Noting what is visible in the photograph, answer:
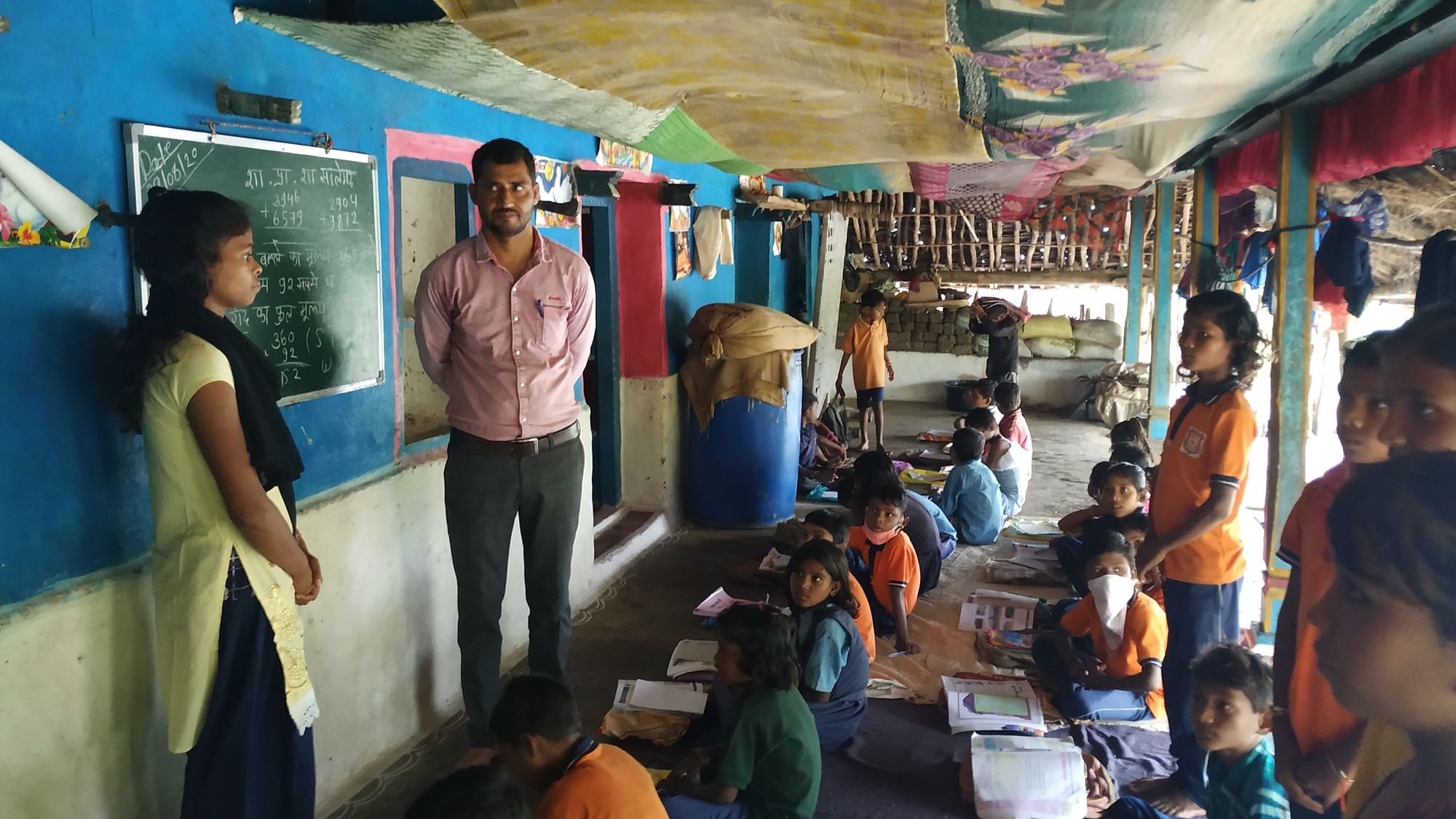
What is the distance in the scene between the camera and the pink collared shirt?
111 inches

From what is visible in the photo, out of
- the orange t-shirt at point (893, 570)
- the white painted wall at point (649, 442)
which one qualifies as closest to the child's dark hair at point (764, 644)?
the orange t-shirt at point (893, 570)

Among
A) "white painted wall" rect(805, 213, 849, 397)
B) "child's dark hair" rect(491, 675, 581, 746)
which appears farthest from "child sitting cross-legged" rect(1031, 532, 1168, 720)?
"white painted wall" rect(805, 213, 849, 397)

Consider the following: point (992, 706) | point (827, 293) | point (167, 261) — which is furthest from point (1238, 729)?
point (827, 293)

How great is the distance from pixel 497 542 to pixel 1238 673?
2.17m

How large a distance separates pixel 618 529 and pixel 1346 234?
426 cm

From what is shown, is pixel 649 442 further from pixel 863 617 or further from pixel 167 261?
pixel 167 261

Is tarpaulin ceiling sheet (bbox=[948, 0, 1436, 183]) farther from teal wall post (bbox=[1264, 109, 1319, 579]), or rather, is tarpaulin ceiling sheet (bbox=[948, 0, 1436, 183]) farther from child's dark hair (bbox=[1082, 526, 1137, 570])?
child's dark hair (bbox=[1082, 526, 1137, 570])

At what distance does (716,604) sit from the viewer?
4.63 meters

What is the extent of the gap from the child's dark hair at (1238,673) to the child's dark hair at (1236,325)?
84 centimetres

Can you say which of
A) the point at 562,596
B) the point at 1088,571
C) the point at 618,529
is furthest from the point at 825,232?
the point at 562,596

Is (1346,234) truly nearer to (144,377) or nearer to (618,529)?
(618,529)

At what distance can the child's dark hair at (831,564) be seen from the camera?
128 inches

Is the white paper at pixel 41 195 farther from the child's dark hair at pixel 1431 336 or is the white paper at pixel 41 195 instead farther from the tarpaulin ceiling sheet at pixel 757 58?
the child's dark hair at pixel 1431 336

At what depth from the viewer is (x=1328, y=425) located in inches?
436
